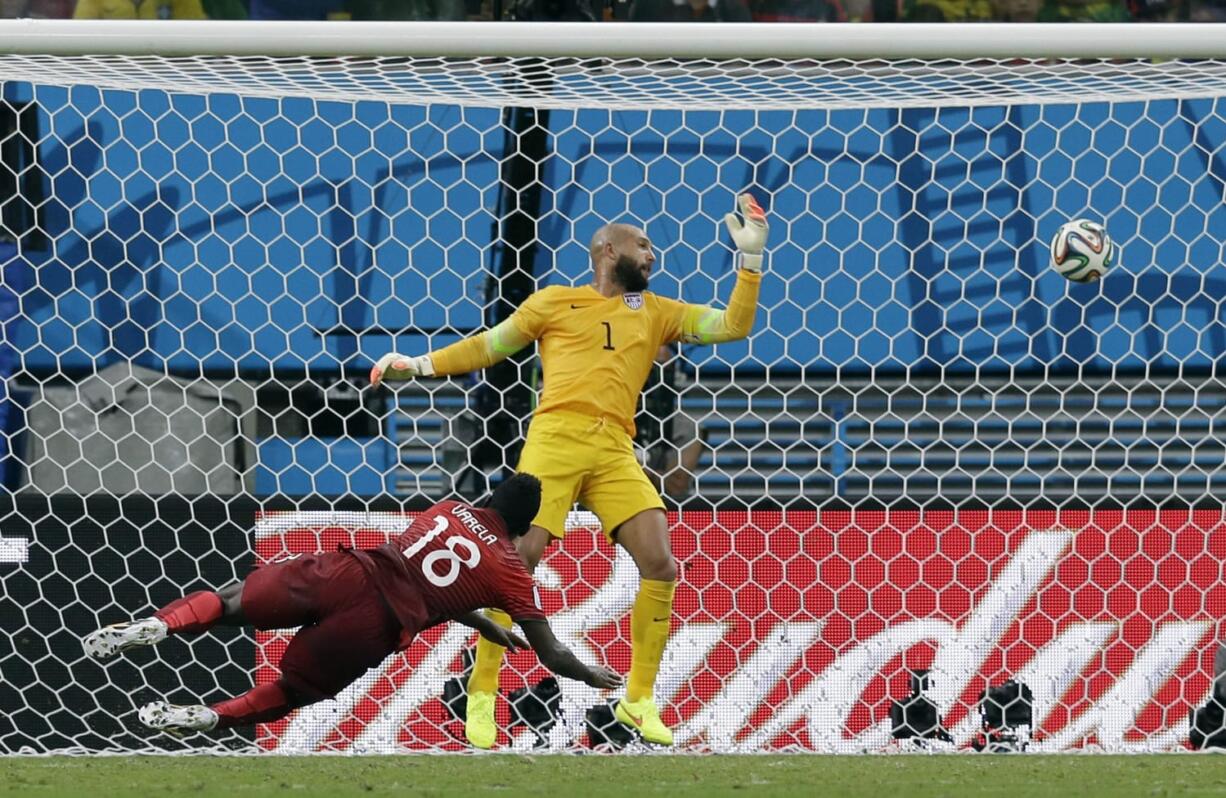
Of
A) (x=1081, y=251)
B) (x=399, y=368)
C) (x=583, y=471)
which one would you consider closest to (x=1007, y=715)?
(x=1081, y=251)

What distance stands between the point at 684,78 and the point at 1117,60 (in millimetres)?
1370

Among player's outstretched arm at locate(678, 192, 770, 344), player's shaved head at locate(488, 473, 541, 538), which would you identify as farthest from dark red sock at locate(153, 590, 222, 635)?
player's outstretched arm at locate(678, 192, 770, 344)

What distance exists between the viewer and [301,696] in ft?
15.1

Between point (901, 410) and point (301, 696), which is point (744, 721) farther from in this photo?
point (301, 696)

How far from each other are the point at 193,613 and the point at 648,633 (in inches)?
57.4

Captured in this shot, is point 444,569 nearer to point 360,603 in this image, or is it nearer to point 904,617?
point 360,603

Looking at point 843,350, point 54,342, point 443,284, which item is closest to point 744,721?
point 843,350

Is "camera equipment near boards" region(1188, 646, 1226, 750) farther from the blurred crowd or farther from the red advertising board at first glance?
the blurred crowd

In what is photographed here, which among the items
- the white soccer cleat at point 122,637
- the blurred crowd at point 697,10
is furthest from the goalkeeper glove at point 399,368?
the blurred crowd at point 697,10

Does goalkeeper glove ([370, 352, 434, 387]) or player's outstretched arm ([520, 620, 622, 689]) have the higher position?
goalkeeper glove ([370, 352, 434, 387])

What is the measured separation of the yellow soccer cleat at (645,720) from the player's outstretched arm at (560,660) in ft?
2.38

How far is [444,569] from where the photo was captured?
4539 mm

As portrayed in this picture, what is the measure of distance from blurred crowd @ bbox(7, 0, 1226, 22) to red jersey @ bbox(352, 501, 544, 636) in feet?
10.7

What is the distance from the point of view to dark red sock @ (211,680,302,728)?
180 inches
